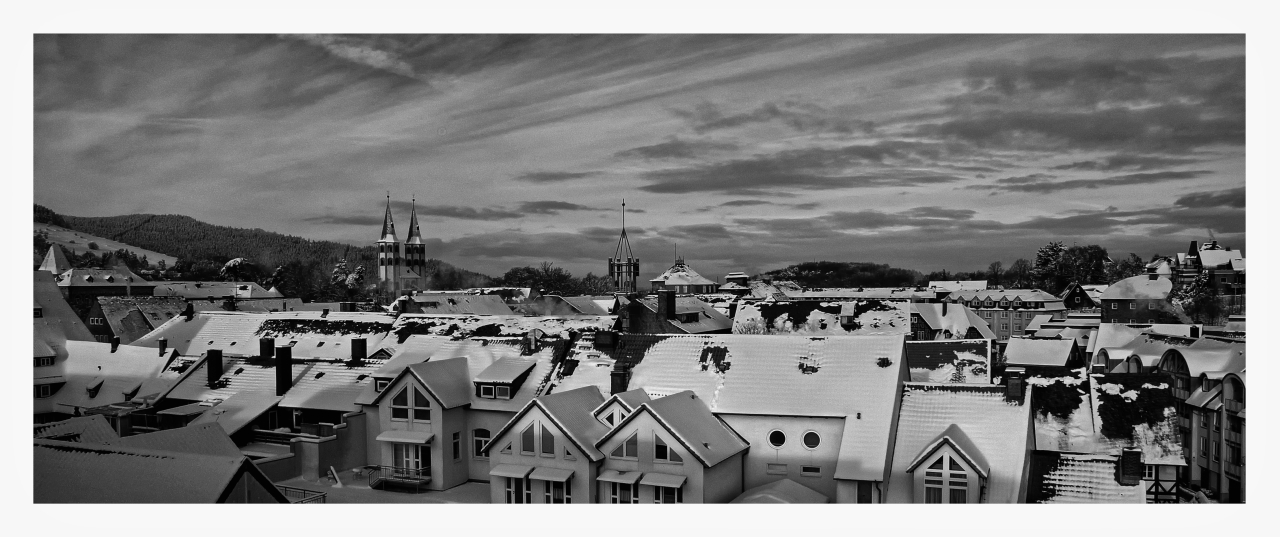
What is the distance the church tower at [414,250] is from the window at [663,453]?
5392 millimetres

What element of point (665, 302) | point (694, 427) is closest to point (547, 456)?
point (694, 427)

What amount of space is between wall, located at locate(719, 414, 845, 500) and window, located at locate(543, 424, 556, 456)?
7.28ft

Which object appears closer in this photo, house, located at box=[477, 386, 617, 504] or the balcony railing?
house, located at box=[477, 386, 617, 504]

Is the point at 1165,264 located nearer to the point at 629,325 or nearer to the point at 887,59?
the point at 887,59

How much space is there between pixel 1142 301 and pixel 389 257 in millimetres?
12371

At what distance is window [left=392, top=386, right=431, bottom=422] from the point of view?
1099 centimetres

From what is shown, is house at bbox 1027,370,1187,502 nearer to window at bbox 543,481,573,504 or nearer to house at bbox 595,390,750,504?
house at bbox 595,390,750,504

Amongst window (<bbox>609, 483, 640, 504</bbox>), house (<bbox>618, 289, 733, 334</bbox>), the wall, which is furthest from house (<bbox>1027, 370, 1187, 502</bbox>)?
house (<bbox>618, 289, 733, 334</bbox>)

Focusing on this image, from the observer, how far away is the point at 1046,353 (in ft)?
50.4

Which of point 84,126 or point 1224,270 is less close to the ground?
point 84,126

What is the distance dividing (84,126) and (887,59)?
966cm

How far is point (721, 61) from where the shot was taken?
969cm

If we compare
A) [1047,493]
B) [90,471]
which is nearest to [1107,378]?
[1047,493]

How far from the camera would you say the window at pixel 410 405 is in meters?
11.0
